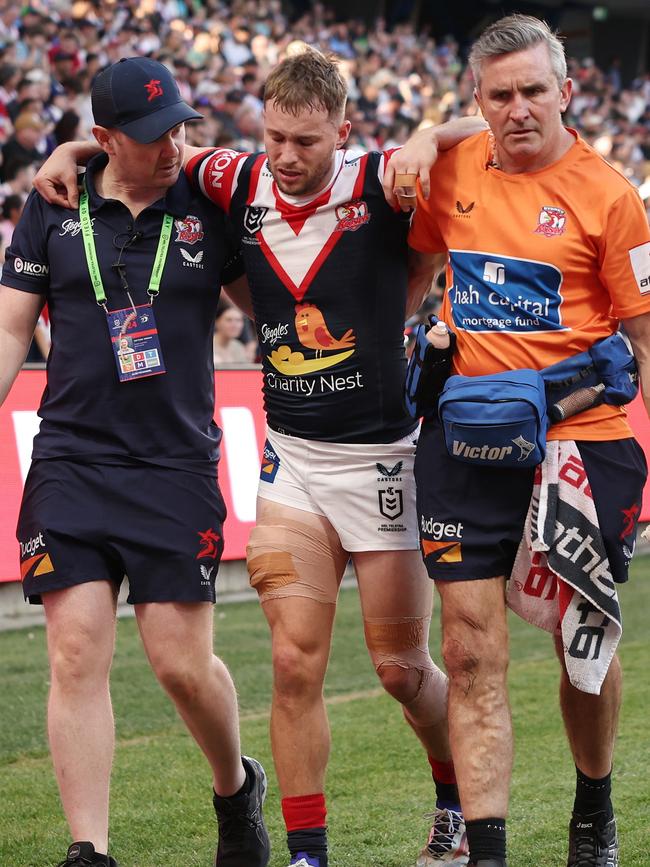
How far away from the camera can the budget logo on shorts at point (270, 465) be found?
432 centimetres

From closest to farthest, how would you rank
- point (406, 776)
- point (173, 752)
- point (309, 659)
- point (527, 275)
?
point (527, 275), point (309, 659), point (406, 776), point (173, 752)

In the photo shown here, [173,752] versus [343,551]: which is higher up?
[343,551]

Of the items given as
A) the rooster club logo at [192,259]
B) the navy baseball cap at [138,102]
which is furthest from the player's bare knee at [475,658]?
the navy baseball cap at [138,102]

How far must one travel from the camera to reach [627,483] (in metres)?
3.90

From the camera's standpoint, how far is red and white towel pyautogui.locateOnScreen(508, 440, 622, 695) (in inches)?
150

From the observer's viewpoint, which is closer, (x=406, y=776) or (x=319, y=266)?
(x=319, y=266)

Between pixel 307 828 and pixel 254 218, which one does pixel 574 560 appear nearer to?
pixel 307 828

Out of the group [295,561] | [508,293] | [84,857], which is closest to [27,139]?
[295,561]

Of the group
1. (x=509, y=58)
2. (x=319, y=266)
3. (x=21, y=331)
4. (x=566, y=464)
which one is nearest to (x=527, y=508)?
(x=566, y=464)

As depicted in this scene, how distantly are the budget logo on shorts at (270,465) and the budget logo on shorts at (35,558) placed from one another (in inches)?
30.2

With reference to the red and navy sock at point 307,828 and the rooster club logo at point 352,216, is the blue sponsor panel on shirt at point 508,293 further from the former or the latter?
the red and navy sock at point 307,828

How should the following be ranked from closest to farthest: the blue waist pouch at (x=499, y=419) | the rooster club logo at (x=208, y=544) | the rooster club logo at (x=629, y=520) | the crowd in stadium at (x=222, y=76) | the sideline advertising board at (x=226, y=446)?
the blue waist pouch at (x=499, y=419)
the rooster club logo at (x=629, y=520)
the rooster club logo at (x=208, y=544)
the sideline advertising board at (x=226, y=446)
the crowd in stadium at (x=222, y=76)

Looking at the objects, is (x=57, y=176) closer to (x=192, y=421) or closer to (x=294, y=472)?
(x=192, y=421)

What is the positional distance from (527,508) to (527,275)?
Result: 685 mm
